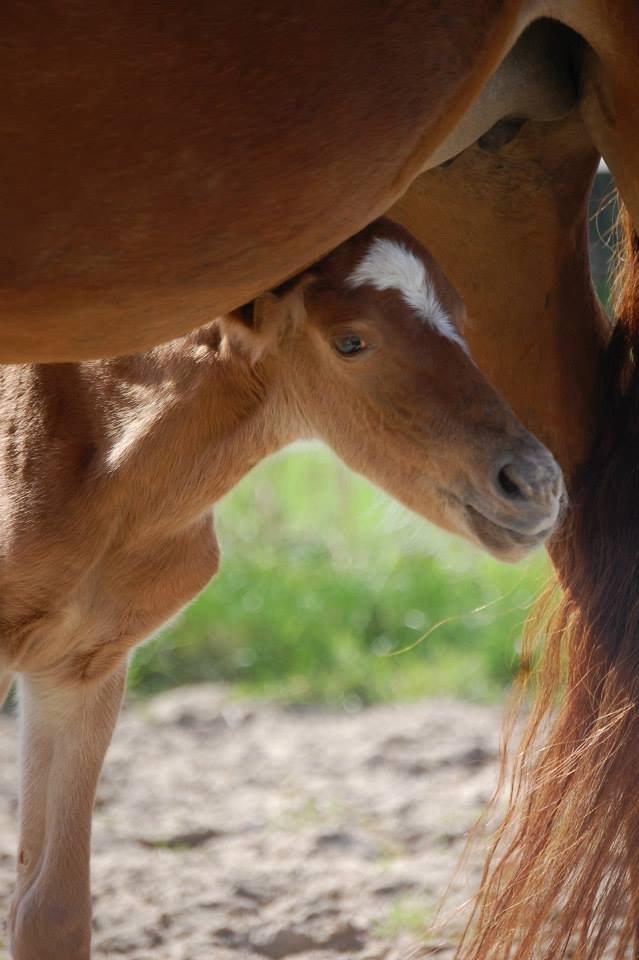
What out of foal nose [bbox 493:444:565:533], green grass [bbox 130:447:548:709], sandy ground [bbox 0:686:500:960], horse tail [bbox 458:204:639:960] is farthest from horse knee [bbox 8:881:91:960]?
green grass [bbox 130:447:548:709]

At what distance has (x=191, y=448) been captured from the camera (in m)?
2.51

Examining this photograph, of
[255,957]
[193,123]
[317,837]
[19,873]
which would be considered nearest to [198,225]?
[193,123]

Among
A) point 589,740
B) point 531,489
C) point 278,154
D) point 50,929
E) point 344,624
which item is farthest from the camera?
point 344,624

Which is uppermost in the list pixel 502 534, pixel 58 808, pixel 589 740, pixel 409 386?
pixel 409 386

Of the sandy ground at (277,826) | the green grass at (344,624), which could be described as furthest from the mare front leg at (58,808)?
the green grass at (344,624)

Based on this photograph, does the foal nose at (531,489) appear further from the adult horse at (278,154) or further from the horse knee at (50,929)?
the horse knee at (50,929)

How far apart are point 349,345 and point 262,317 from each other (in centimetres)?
16

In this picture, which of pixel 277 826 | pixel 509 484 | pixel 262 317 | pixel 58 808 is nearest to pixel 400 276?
pixel 262 317

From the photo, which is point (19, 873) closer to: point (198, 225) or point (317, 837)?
point (317, 837)

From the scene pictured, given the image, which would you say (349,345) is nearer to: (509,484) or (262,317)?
(262,317)

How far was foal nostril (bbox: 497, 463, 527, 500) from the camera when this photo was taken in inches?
87.0

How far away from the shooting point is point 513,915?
226cm

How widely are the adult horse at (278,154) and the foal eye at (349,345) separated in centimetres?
32

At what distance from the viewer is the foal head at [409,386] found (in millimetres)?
2254
